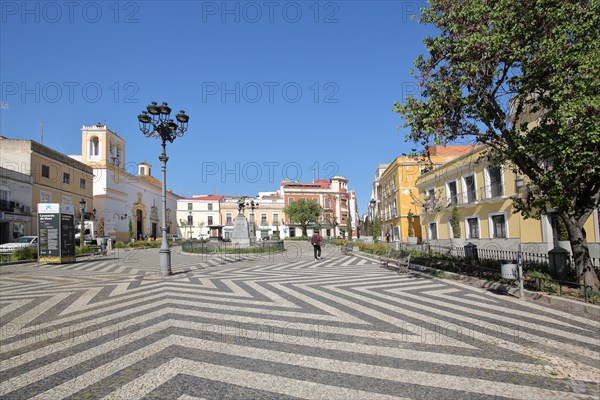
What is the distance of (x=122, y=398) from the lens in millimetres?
3027

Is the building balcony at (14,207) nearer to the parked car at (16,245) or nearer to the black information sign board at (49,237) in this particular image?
the parked car at (16,245)

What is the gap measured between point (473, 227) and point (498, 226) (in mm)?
2589

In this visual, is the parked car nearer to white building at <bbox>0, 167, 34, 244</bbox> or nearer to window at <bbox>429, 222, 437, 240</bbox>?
white building at <bbox>0, 167, 34, 244</bbox>

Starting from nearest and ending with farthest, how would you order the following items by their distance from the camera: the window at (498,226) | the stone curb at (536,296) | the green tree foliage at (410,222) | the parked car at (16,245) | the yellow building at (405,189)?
the stone curb at (536,296) → the window at (498,226) → the parked car at (16,245) → the green tree foliage at (410,222) → the yellow building at (405,189)

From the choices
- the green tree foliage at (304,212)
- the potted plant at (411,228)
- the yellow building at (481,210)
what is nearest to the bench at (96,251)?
the yellow building at (481,210)

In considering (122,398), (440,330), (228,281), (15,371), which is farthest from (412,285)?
(15,371)

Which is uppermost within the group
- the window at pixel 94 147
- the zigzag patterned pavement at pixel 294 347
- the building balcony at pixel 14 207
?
the window at pixel 94 147

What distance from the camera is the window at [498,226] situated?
20378mm

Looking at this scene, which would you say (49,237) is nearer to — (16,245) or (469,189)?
(16,245)

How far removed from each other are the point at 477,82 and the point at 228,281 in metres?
8.53

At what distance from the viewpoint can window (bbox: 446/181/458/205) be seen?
25.5 meters

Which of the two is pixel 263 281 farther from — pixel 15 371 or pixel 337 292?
pixel 15 371

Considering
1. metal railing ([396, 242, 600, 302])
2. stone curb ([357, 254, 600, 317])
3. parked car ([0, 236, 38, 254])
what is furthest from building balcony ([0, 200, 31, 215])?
stone curb ([357, 254, 600, 317])

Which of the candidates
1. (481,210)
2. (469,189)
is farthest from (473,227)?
(469,189)
